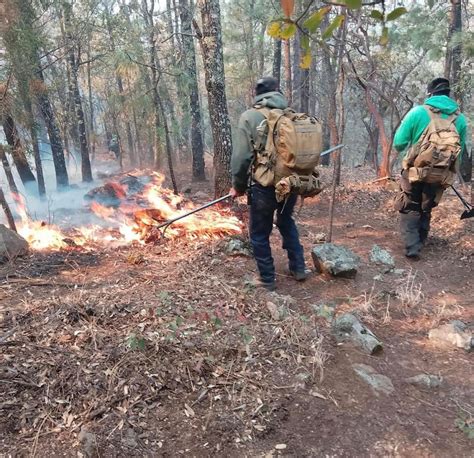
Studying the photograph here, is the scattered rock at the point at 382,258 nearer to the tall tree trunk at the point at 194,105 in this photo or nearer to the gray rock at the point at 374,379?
the gray rock at the point at 374,379

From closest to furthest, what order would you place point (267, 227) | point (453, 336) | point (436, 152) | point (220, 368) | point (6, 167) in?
1. point (220, 368)
2. point (453, 336)
3. point (267, 227)
4. point (436, 152)
5. point (6, 167)

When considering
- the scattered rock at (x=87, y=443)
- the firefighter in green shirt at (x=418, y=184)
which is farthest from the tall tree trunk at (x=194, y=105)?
the scattered rock at (x=87, y=443)

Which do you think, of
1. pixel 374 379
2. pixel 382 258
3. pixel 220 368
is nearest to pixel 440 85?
pixel 382 258

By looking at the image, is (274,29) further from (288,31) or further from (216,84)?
(216,84)

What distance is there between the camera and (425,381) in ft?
9.93

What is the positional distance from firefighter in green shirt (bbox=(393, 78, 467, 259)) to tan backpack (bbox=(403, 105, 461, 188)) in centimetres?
9

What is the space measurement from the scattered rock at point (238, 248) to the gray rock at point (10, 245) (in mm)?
2893

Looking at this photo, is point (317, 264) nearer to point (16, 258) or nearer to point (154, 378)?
point (154, 378)

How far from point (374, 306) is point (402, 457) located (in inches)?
80.1

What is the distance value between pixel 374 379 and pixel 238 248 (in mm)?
2728

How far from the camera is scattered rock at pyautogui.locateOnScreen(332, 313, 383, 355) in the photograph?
133 inches

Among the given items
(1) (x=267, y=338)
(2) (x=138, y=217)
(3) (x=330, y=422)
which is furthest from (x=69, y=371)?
(2) (x=138, y=217)

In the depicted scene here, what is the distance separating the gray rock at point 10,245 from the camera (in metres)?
5.40

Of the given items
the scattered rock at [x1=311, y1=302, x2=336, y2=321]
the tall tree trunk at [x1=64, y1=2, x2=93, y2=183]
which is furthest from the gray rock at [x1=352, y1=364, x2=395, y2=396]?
the tall tree trunk at [x1=64, y1=2, x2=93, y2=183]
